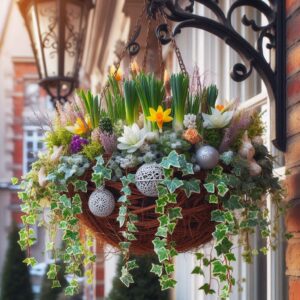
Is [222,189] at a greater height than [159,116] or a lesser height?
lesser

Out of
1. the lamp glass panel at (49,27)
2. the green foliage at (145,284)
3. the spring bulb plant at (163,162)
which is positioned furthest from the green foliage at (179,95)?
the lamp glass panel at (49,27)

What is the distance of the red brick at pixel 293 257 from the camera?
82.2 inches

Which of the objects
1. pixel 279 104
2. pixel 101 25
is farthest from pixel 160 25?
pixel 101 25

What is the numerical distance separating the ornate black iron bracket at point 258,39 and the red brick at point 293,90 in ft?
0.07

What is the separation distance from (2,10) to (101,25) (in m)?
14.3

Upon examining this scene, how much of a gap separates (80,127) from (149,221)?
0.34m

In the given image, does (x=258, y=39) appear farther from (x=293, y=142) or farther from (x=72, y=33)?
(x=72, y=33)

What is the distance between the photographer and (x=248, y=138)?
6.47 ft

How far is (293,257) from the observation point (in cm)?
212

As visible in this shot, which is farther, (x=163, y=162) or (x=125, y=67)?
(x=125, y=67)

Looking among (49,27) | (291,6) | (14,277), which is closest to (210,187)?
(291,6)

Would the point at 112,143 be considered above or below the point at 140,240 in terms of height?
above

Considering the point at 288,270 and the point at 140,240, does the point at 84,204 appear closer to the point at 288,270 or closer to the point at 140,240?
the point at 140,240

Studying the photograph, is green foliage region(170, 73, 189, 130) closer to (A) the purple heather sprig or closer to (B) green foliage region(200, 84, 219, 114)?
(B) green foliage region(200, 84, 219, 114)
